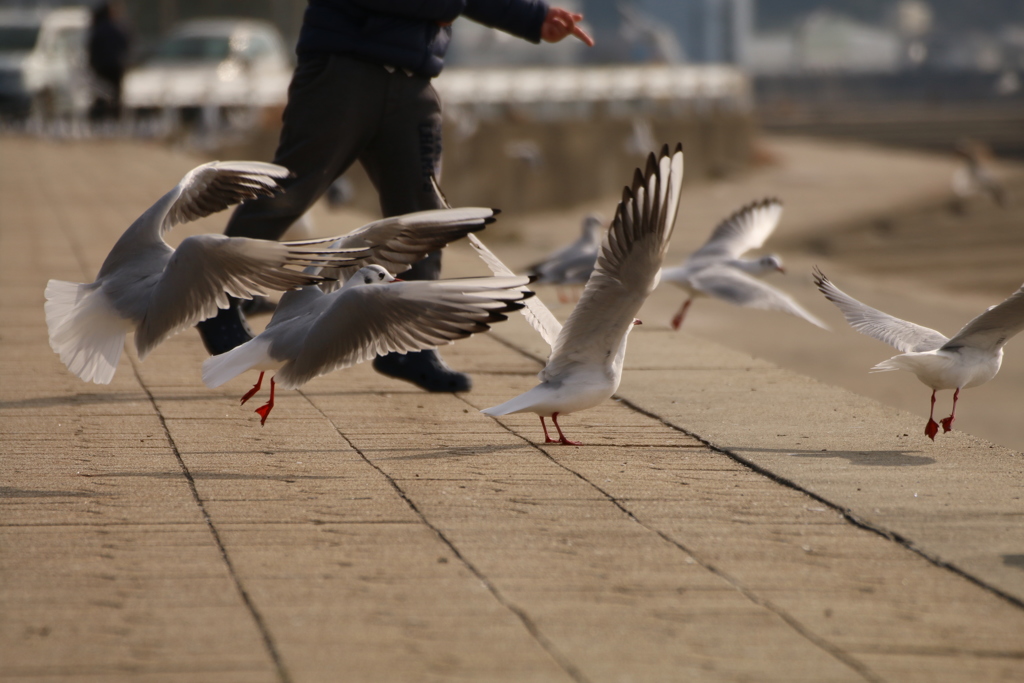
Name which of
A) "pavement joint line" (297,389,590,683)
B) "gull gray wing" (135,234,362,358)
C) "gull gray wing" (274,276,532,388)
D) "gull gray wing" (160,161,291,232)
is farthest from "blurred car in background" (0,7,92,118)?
"pavement joint line" (297,389,590,683)

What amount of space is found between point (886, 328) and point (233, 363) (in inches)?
95.5

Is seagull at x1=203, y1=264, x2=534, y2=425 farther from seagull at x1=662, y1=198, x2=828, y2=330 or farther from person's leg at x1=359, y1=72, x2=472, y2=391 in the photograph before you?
seagull at x1=662, y1=198, x2=828, y2=330

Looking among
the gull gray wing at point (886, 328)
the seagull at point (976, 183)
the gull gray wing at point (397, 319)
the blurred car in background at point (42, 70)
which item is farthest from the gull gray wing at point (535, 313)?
the blurred car in background at point (42, 70)

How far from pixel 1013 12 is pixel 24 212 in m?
118

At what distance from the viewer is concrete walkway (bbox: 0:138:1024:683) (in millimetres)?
2775

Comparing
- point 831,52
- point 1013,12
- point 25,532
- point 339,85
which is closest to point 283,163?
point 339,85

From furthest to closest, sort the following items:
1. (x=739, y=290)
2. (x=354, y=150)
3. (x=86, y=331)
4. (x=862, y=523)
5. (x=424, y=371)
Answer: (x=739, y=290), (x=424, y=371), (x=354, y=150), (x=86, y=331), (x=862, y=523)

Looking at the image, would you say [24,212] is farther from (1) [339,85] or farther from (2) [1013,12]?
(2) [1013,12]

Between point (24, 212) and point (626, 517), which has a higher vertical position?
point (626, 517)

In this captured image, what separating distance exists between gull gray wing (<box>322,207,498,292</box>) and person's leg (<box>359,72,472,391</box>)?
0.56 meters

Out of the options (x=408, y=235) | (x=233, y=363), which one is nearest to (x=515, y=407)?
(x=408, y=235)

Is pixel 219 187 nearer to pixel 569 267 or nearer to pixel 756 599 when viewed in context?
pixel 756 599

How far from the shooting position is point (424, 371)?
5379 millimetres

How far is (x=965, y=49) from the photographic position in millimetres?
102188
